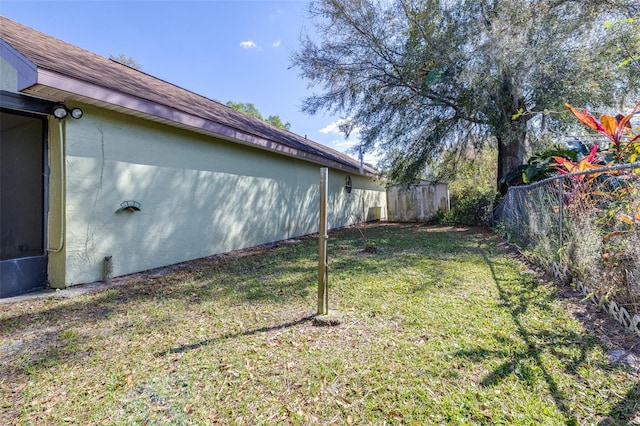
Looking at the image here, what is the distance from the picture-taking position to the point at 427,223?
12359 millimetres

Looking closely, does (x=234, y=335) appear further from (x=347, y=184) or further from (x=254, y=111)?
(x=254, y=111)

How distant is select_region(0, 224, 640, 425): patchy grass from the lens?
5.65ft

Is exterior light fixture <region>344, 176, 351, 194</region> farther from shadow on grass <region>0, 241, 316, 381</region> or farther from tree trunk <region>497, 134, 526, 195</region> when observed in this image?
shadow on grass <region>0, 241, 316, 381</region>

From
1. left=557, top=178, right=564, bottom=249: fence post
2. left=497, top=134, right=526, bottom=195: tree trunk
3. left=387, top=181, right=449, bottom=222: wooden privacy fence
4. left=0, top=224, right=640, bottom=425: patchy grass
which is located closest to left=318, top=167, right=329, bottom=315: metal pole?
left=0, top=224, right=640, bottom=425: patchy grass

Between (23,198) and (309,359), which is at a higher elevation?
(23,198)

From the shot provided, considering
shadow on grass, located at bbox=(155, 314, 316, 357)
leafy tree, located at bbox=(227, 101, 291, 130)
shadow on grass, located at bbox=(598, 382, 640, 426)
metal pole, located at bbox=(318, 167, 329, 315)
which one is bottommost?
shadow on grass, located at bbox=(155, 314, 316, 357)

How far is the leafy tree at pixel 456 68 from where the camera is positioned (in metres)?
6.64

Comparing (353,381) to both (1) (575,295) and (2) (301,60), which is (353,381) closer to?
(1) (575,295)

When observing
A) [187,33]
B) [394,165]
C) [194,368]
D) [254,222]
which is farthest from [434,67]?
[194,368]

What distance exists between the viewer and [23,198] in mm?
3938

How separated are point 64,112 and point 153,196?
160cm

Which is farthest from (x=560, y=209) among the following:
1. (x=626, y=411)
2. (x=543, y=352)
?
(x=626, y=411)

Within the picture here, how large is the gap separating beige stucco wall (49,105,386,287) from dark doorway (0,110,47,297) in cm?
19

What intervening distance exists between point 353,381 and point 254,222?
5.63m
